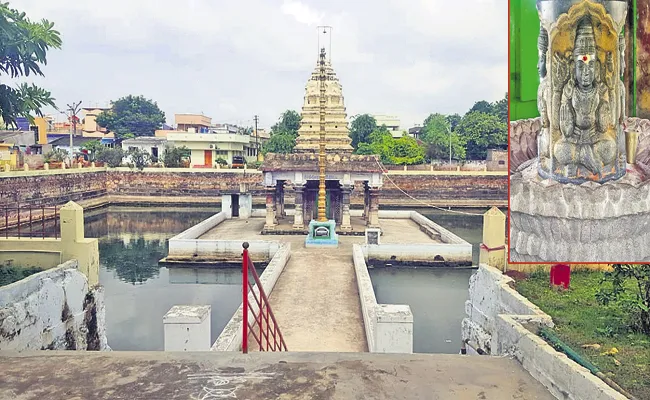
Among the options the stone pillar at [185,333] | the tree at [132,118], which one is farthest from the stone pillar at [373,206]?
the tree at [132,118]

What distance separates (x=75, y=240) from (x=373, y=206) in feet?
51.3

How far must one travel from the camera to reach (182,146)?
2080 inches

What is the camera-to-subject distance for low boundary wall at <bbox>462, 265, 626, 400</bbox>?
4980mm

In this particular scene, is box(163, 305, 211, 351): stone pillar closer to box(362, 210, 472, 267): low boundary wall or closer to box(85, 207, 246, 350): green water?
box(85, 207, 246, 350): green water

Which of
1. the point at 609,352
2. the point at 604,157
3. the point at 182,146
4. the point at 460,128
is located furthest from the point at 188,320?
the point at 460,128

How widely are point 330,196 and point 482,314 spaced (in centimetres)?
1597

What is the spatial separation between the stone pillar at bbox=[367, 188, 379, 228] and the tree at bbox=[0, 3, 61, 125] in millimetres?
15512

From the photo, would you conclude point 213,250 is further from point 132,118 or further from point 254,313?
point 132,118

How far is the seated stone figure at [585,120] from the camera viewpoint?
6.91 metres

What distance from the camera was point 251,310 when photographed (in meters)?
6.54

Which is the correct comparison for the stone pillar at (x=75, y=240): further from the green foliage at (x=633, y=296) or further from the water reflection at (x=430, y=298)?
the green foliage at (x=633, y=296)

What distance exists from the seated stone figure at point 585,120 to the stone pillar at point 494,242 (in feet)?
7.65

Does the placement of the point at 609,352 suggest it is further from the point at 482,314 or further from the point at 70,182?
the point at 70,182

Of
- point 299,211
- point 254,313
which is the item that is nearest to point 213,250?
point 299,211
